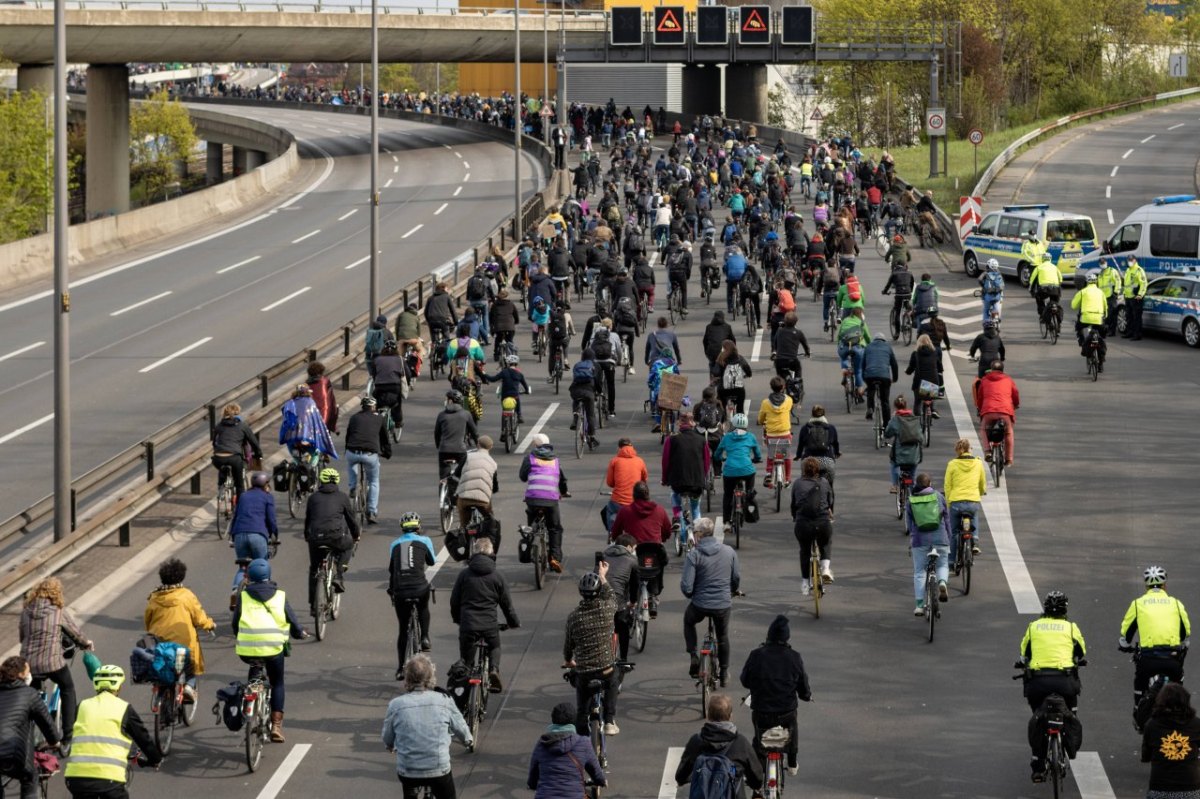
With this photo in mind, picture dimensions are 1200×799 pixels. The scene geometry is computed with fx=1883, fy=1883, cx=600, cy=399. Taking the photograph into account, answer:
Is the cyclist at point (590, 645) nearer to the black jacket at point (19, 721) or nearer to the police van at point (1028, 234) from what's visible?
the black jacket at point (19, 721)

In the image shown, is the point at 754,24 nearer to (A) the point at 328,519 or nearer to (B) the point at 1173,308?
(B) the point at 1173,308

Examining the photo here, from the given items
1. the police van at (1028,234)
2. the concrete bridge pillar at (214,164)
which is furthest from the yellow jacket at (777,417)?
the concrete bridge pillar at (214,164)

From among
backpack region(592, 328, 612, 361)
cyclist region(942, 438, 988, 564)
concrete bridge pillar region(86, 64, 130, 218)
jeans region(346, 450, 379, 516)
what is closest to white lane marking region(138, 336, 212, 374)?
backpack region(592, 328, 612, 361)

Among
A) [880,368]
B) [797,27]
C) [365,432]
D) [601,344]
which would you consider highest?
[797,27]

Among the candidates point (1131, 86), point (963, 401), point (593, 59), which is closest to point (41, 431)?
point (963, 401)

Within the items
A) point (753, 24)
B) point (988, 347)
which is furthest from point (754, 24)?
point (988, 347)

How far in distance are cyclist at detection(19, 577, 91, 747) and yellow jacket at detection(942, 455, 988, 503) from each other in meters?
8.92

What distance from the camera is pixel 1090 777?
14.5 metres

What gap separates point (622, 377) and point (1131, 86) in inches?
2970

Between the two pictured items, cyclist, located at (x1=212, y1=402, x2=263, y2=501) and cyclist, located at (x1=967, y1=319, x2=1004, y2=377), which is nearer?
cyclist, located at (x1=212, y1=402, x2=263, y2=501)

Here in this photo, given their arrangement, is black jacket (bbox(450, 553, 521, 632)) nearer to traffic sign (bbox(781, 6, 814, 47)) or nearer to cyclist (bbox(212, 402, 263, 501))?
cyclist (bbox(212, 402, 263, 501))

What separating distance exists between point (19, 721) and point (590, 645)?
4296mm

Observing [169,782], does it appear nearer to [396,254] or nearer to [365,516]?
[365,516]

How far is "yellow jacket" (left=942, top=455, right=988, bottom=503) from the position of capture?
63.3 feet
